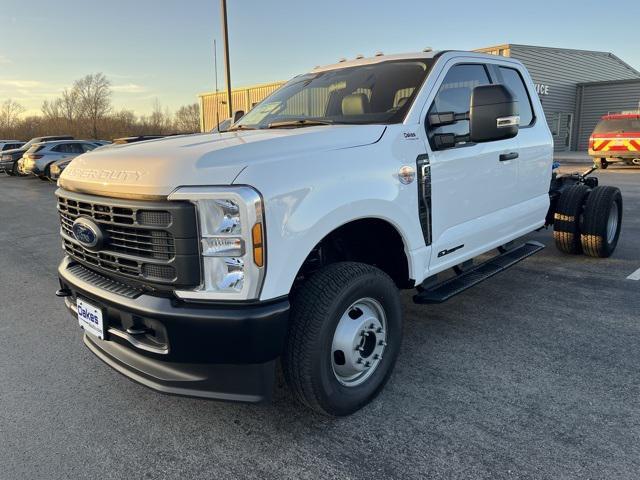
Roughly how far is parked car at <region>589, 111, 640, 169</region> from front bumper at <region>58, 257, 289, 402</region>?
1703 centimetres

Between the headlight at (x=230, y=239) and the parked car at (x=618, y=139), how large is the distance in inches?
670

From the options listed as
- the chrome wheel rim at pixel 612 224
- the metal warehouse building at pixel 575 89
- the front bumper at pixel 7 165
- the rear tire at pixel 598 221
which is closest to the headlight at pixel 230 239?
the rear tire at pixel 598 221

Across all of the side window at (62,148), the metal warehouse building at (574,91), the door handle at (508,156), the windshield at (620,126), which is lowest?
the door handle at (508,156)

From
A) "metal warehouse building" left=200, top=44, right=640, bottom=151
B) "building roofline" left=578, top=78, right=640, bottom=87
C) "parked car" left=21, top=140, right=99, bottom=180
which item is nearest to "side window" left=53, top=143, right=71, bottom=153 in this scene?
"parked car" left=21, top=140, right=99, bottom=180

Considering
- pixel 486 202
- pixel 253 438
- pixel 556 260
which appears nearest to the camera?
pixel 253 438

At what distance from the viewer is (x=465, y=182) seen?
3498 millimetres

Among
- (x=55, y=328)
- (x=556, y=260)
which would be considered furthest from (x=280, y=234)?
(x=556, y=260)

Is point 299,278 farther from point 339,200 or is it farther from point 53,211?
point 53,211

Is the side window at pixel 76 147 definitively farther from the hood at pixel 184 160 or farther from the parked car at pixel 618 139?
the hood at pixel 184 160

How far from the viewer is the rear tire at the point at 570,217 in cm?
555

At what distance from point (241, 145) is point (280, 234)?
527 mm

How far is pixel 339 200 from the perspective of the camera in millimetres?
2531

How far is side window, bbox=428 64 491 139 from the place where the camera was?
3377 millimetres

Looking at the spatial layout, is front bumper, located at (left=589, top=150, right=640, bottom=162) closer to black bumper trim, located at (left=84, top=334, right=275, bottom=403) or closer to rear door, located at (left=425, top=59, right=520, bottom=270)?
rear door, located at (left=425, top=59, right=520, bottom=270)
